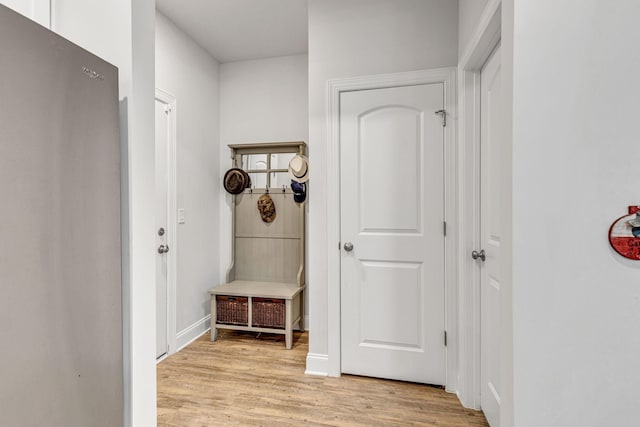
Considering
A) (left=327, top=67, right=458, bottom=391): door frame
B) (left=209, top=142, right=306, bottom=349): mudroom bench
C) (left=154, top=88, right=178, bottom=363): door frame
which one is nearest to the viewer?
(left=327, top=67, right=458, bottom=391): door frame

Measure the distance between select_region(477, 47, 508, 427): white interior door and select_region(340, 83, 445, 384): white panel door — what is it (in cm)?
31

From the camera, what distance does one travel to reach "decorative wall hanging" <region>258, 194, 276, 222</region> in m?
3.28

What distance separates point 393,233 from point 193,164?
196 centimetres

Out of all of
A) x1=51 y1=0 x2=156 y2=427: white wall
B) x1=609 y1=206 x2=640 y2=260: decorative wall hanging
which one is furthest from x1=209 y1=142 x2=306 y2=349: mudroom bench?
x1=609 y1=206 x2=640 y2=260: decorative wall hanging

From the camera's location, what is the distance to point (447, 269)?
2.15 m

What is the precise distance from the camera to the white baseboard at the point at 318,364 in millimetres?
2355

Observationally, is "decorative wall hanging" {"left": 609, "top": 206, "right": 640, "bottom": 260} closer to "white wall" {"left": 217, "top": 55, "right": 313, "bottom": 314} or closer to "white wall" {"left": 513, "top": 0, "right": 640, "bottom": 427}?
"white wall" {"left": 513, "top": 0, "right": 640, "bottom": 427}


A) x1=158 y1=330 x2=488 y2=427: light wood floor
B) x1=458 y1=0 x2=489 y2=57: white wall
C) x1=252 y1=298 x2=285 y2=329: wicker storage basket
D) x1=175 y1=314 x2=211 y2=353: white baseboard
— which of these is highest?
x1=458 y1=0 x2=489 y2=57: white wall

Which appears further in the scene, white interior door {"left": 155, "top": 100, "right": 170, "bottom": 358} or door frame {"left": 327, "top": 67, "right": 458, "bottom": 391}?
white interior door {"left": 155, "top": 100, "right": 170, "bottom": 358}

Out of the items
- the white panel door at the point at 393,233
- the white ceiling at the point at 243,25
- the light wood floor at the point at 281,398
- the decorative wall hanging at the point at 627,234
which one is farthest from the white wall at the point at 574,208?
the white ceiling at the point at 243,25

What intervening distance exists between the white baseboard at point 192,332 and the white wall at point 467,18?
10.0ft

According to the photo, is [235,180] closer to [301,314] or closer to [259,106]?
[259,106]

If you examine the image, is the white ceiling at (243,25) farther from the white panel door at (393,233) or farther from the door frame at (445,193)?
the white panel door at (393,233)

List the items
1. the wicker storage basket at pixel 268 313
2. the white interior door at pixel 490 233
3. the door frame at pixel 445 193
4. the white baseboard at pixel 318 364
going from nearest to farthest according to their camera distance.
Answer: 1. the white interior door at pixel 490 233
2. the door frame at pixel 445 193
3. the white baseboard at pixel 318 364
4. the wicker storage basket at pixel 268 313
